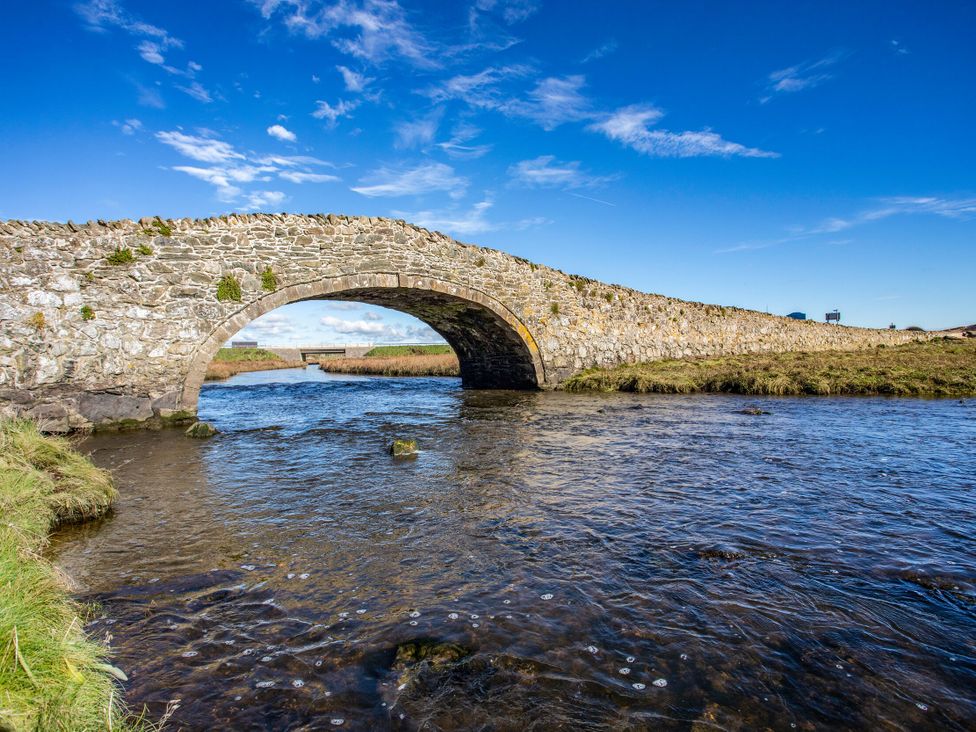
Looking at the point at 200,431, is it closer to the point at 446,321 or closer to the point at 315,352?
the point at 446,321

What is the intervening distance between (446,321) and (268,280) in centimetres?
852

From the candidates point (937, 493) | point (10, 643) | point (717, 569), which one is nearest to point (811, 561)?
point (717, 569)

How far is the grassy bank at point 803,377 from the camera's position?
17.1 meters

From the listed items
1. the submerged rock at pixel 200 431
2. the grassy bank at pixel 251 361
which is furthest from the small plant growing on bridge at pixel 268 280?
the grassy bank at pixel 251 361

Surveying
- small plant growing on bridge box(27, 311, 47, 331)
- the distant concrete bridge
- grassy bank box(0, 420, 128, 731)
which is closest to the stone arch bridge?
small plant growing on bridge box(27, 311, 47, 331)

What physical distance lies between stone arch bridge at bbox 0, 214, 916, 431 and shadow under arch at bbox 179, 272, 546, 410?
5cm

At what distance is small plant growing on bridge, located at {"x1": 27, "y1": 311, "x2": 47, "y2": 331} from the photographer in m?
11.3

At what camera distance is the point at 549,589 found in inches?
157

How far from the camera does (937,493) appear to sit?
617 cm

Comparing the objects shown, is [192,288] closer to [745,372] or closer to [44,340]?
[44,340]

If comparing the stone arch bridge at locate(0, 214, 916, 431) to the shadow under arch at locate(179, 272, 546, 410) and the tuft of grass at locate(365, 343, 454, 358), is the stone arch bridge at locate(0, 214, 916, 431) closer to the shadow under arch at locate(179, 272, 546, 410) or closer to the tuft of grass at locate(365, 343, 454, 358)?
the shadow under arch at locate(179, 272, 546, 410)

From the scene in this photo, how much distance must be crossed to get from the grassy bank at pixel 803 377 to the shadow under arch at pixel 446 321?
2.84 m

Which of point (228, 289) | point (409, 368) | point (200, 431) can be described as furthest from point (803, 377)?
point (409, 368)

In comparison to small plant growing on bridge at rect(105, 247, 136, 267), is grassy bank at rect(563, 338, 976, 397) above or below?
below
